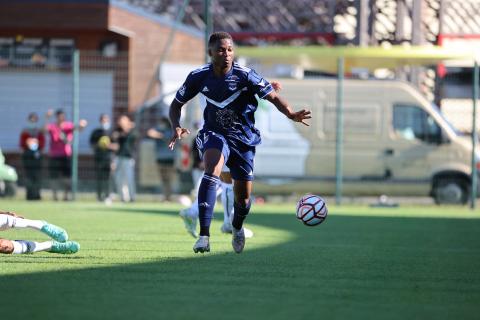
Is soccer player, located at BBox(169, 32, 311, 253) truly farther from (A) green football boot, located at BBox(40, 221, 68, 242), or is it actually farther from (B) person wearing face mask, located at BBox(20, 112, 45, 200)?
(B) person wearing face mask, located at BBox(20, 112, 45, 200)

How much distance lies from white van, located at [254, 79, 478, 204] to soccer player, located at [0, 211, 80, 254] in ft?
45.4

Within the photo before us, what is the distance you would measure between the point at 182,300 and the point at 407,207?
16058mm

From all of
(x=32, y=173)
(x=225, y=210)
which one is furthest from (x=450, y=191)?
(x=225, y=210)

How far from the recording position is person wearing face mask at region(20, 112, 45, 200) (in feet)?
78.1

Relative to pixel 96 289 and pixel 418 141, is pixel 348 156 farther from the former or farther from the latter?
pixel 96 289

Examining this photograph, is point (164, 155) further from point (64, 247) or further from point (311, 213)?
point (64, 247)

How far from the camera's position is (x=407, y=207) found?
22953 mm

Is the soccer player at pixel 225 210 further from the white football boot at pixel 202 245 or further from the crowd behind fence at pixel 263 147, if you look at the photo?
the crowd behind fence at pixel 263 147

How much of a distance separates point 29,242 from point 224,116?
2.10m

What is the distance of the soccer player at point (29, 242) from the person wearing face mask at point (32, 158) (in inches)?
551

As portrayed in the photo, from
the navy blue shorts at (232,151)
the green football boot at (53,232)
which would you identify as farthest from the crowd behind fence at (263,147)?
the green football boot at (53,232)

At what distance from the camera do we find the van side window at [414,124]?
23.4 metres

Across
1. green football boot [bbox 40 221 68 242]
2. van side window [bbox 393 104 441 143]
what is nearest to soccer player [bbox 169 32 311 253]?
green football boot [bbox 40 221 68 242]

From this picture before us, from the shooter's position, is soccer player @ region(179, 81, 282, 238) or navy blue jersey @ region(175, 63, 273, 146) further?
soccer player @ region(179, 81, 282, 238)
